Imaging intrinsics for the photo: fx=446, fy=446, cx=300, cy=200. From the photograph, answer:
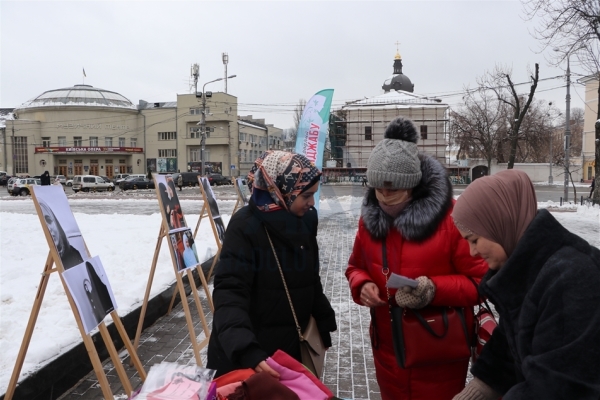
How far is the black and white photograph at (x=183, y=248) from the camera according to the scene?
4.50 meters

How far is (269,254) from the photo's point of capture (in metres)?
2.14

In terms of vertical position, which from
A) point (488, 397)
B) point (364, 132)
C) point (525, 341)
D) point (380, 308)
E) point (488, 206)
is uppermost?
point (364, 132)

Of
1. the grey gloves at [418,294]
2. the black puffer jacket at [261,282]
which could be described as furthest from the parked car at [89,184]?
the grey gloves at [418,294]

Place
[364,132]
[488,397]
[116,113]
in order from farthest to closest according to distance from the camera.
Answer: [116,113] → [364,132] → [488,397]

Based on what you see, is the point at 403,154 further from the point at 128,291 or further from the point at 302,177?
the point at 128,291

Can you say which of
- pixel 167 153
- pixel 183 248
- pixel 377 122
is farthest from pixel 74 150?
pixel 183 248

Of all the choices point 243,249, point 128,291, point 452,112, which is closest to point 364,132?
point 452,112

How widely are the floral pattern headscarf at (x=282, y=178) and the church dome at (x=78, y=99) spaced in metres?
65.3

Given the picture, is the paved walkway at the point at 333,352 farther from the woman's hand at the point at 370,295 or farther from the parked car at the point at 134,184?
the parked car at the point at 134,184

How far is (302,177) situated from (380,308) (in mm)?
844

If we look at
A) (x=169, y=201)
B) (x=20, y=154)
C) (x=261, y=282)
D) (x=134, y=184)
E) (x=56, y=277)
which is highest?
(x=20, y=154)

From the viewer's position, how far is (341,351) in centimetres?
476

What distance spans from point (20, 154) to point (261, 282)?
68371 millimetres

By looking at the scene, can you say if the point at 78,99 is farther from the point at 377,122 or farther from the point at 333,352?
the point at 333,352
